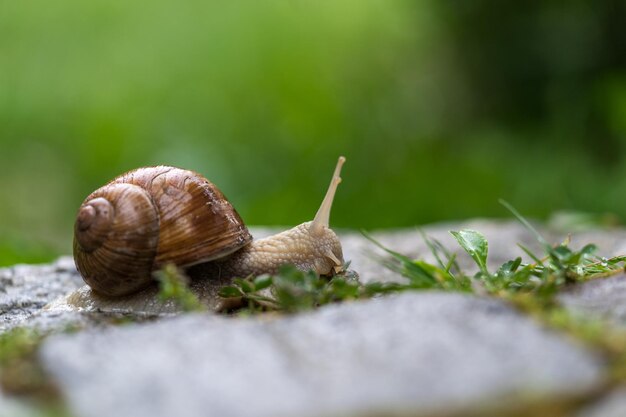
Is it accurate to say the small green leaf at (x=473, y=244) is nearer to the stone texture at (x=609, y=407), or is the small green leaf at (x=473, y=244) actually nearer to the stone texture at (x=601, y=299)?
the stone texture at (x=601, y=299)

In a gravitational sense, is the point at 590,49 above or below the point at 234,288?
above

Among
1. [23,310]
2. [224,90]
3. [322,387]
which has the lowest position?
[23,310]

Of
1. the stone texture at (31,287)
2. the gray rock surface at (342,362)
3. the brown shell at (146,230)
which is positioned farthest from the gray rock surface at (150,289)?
the gray rock surface at (342,362)

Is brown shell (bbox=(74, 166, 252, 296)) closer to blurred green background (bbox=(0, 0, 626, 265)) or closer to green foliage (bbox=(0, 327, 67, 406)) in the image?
green foliage (bbox=(0, 327, 67, 406))

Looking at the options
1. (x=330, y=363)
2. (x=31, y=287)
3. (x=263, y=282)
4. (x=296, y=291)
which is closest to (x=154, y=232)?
(x=263, y=282)

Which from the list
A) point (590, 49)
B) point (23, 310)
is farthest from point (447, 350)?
point (590, 49)

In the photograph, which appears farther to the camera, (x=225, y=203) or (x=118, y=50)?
(x=118, y=50)

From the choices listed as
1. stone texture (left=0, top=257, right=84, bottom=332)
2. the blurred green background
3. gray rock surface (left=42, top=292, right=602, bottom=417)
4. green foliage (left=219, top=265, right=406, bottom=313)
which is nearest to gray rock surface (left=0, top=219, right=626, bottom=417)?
gray rock surface (left=42, top=292, right=602, bottom=417)

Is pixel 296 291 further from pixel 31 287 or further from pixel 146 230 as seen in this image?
pixel 31 287

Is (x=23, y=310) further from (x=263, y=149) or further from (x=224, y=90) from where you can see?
(x=224, y=90)
